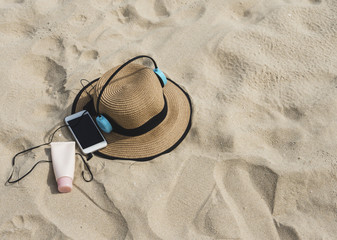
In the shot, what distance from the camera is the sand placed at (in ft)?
5.94

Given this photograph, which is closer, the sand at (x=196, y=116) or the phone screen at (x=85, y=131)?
the sand at (x=196, y=116)

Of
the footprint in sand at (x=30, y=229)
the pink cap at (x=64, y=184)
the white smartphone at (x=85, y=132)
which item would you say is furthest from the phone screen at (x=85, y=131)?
the footprint in sand at (x=30, y=229)

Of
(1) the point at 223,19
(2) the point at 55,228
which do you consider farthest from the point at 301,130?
(2) the point at 55,228

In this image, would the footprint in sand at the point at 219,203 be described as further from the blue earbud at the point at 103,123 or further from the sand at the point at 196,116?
the blue earbud at the point at 103,123

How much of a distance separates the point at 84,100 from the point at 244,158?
3.53 feet

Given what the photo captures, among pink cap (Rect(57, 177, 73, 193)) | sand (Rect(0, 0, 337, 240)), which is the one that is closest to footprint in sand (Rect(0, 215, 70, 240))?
sand (Rect(0, 0, 337, 240))

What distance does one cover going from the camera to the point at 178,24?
2.65 m

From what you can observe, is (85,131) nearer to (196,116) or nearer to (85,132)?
(85,132)

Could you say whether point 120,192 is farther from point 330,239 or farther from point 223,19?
point 223,19

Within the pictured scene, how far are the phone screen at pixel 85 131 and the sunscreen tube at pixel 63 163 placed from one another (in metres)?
0.07

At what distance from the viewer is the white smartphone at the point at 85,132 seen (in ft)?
6.54

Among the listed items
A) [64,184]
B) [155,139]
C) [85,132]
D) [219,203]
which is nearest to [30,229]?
[64,184]

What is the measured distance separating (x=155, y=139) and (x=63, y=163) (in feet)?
1.77

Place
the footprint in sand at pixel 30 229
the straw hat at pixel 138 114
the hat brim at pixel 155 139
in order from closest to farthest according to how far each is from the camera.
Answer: the footprint in sand at pixel 30 229 → the straw hat at pixel 138 114 → the hat brim at pixel 155 139
